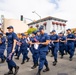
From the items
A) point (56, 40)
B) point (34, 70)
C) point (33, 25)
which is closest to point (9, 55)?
point (34, 70)

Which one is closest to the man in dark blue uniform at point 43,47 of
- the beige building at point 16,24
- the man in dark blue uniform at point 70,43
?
the man in dark blue uniform at point 70,43

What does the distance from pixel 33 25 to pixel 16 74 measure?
64.7 m

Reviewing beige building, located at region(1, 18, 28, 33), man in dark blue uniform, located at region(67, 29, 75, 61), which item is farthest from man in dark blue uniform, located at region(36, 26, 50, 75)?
beige building, located at region(1, 18, 28, 33)

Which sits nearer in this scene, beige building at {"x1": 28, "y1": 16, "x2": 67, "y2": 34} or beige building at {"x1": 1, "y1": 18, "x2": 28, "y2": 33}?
beige building at {"x1": 28, "y1": 16, "x2": 67, "y2": 34}

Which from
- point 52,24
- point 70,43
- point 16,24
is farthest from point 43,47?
point 16,24

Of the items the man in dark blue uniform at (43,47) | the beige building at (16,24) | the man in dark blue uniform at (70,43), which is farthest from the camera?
the beige building at (16,24)

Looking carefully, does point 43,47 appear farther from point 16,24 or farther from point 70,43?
point 16,24

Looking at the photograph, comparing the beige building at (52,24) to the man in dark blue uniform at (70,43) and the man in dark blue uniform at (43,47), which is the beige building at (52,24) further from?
the man in dark blue uniform at (43,47)

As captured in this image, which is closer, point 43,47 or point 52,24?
point 43,47

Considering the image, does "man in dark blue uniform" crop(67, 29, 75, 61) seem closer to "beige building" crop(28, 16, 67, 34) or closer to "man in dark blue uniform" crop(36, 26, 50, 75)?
"man in dark blue uniform" crop(36, 26, 50, 75)

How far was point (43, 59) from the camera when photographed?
7738mm

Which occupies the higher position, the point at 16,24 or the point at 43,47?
the point at 16,24

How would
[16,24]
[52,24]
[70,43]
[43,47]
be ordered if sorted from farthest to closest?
[16,24]
[52,24]
[70,43]
[43,47]

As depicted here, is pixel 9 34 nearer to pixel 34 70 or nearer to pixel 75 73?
pixel 34 70
